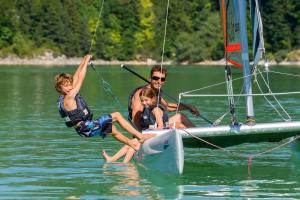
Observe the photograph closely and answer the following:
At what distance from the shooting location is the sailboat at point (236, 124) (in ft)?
45.3

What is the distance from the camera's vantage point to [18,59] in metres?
140

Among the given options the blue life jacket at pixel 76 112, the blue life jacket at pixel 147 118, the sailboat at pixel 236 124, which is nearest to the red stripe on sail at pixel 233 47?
the sailboat at pixel 236 124

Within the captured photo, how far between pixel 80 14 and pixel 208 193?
483 ft

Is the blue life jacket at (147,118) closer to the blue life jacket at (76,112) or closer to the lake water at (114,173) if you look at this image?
the lake water at (114,173)

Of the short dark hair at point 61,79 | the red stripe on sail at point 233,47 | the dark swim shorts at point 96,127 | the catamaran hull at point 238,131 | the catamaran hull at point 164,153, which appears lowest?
the catamaran hull at point 164,153

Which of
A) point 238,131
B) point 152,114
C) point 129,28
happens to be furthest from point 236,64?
point 129,28

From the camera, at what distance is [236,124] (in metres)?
13.9

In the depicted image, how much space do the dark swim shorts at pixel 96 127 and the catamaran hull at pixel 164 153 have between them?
2.31 ft

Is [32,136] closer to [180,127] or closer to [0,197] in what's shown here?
[180,127]

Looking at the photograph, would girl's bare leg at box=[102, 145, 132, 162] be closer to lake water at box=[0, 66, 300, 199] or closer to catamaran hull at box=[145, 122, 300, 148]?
lake water at box=[0, 66, 300, 199]

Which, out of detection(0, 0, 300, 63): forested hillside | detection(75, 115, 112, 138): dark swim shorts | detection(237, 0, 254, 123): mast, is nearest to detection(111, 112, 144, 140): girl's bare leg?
detection(75, 115, 112, 138): dark swim shorts

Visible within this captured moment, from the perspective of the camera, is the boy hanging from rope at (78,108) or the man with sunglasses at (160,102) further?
the man with sunglasses at (160,102)

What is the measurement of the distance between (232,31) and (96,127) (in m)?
3.29

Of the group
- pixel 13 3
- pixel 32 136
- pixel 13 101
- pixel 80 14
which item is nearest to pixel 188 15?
pixel 80 14
